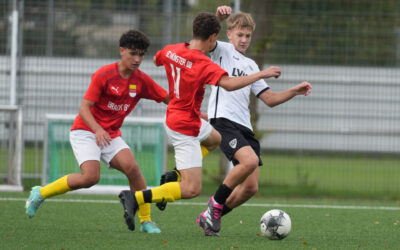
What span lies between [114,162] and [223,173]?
15.6 feet

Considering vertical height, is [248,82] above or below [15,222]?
above

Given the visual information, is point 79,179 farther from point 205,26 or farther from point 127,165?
point 205,26

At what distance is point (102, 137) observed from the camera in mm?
6301

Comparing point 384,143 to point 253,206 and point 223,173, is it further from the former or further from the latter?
point 253,206

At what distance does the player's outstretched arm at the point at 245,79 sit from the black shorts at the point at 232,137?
0.81 metres

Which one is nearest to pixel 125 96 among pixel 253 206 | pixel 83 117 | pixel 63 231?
pixel 83 117

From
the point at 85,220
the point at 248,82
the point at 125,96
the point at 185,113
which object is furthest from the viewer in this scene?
the point at 85,220

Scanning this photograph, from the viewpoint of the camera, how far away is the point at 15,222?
23.5 ft

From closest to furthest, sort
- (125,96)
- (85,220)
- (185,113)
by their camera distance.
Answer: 1. (185,113)
2. (125,96)
3. (85,220)

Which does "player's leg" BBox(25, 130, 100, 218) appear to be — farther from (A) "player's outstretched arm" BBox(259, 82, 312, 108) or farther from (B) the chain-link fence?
(B) the chain-link fence

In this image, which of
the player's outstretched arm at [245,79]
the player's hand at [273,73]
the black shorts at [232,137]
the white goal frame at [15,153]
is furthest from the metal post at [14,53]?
the player's hand at [273,73]

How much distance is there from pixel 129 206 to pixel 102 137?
66 centimetres

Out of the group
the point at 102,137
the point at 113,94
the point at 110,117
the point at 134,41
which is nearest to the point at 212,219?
the point at 102,137

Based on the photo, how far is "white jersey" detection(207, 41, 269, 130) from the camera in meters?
6.91
